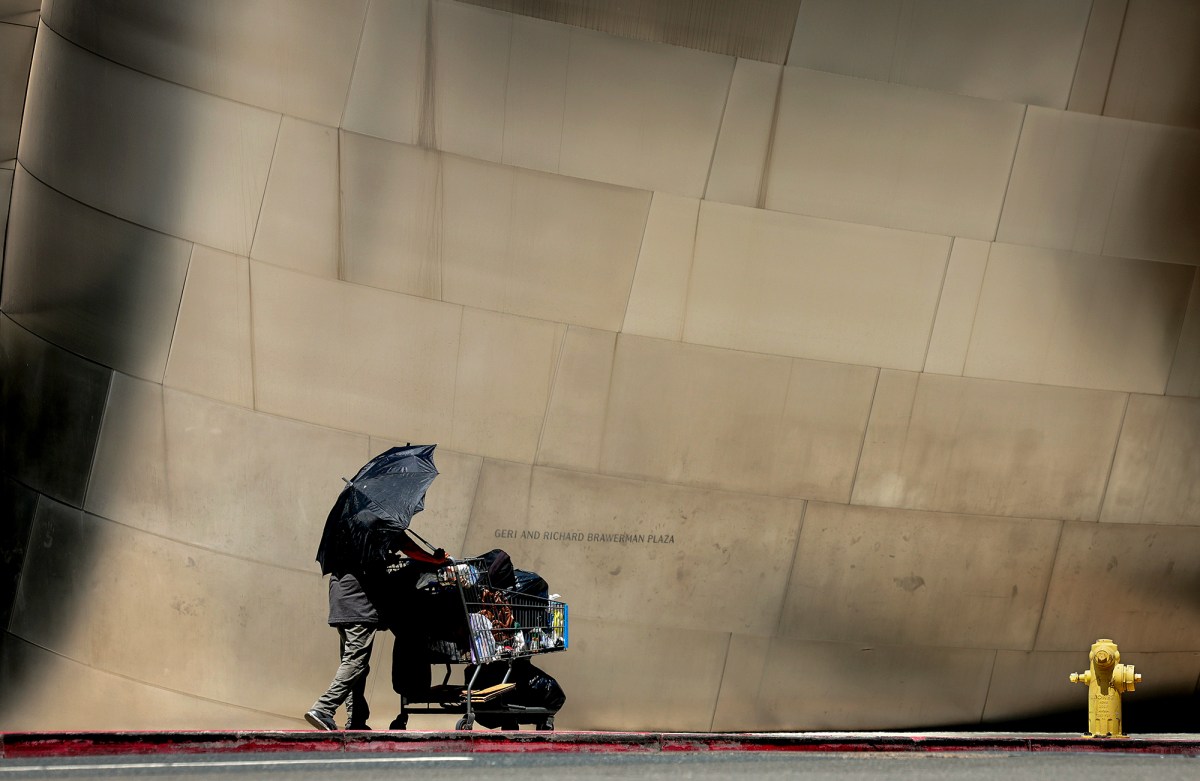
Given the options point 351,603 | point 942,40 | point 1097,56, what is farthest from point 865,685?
point 1097,56

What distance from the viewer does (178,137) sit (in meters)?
10.3

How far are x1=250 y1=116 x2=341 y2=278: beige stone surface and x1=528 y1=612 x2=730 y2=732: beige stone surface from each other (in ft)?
12.8

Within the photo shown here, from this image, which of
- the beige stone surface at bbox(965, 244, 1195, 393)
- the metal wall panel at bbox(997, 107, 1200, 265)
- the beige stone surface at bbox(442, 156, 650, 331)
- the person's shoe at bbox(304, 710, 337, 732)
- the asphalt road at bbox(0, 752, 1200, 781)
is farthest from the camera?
the beige stone surface at bbox(965, 244, 1195, 393)

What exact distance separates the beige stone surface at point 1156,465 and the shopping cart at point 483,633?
18.1 ft

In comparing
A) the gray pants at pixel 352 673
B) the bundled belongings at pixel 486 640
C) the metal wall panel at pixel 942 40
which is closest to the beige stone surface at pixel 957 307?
the metal wall panel at pixel 942 40

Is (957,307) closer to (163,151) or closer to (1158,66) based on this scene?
(1158,66)

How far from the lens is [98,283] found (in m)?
10.7

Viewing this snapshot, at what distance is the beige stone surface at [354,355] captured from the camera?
10164 mm

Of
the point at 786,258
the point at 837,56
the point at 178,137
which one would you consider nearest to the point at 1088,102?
the point at 837,56

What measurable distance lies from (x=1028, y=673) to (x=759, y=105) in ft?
18.9

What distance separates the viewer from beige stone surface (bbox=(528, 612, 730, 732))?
1050 centimetres

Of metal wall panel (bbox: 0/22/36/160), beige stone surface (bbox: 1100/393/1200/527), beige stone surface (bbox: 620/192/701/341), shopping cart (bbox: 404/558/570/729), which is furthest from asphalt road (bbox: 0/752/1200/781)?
metal wall panel (bbox: 0/22/36/160)

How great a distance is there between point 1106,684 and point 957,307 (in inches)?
133

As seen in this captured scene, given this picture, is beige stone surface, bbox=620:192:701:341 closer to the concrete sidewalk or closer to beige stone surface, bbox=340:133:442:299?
beige stone surface, bbox=340:133:442:299
